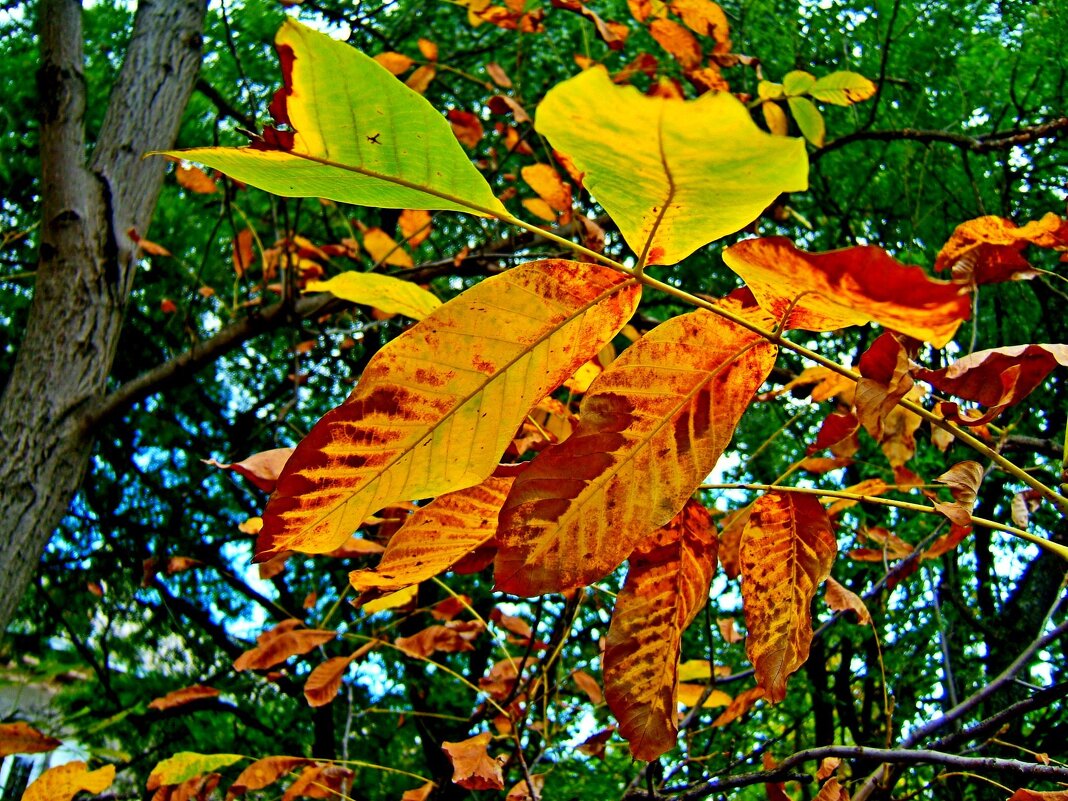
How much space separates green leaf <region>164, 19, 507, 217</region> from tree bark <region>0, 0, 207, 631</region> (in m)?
1.85

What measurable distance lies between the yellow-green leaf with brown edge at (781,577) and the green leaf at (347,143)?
1.04 feet

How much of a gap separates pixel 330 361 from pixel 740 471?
200cm

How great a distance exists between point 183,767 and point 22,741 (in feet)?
1.44

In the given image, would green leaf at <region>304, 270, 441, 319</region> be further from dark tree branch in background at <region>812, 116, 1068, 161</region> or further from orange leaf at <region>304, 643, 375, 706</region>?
dark tree branch in background at <region>812, 116, 1068, 161</region>

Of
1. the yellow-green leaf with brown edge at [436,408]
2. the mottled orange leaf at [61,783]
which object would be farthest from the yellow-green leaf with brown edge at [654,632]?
the mottled orange leaf at [61,783]

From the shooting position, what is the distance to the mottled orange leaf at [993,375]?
1.57 feet

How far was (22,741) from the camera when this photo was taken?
138 centimetres

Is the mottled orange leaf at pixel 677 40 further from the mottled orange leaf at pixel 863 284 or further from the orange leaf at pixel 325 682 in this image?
the mottled orange leaf at pixel 863 284

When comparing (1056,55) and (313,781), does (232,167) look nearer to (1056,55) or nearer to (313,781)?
(313,781)

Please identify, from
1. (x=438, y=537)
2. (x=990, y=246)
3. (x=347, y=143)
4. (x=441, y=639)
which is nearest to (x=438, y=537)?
(x=438, y=537)

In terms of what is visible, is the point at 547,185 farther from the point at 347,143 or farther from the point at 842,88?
the point at 347,143

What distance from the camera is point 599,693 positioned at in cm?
189

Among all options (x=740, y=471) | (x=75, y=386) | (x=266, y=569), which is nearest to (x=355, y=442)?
(x=266, y=569)

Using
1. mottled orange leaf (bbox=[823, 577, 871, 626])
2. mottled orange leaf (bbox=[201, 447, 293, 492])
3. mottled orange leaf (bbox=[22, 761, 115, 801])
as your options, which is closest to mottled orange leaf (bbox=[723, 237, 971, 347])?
mottled orange leaf (bbox=[201, 447, 293, 492])
